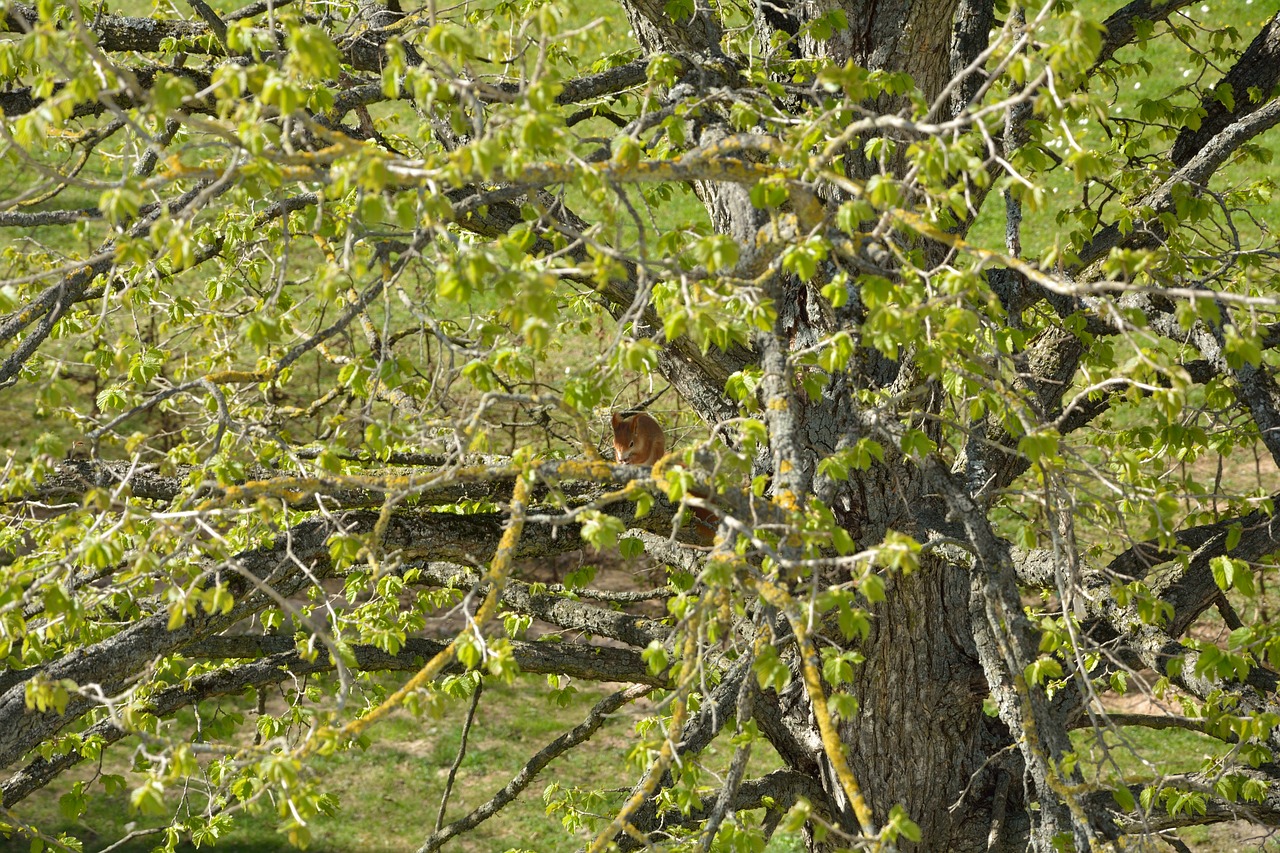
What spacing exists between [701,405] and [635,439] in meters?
0.49

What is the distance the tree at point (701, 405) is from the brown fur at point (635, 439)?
13.5 inches

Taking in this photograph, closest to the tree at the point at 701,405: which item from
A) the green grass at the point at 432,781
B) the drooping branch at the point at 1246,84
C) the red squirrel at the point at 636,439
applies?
the drooping branch at the point at 1246,84

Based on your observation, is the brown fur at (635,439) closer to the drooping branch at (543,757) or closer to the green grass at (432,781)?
the drooping branch at (543,757)

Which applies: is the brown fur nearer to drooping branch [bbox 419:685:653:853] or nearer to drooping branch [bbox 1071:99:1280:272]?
drooping branch [bbox 419:685:653:853]

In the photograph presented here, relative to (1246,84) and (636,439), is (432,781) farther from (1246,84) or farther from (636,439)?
(1246,84)

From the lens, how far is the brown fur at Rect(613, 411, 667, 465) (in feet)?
16.2

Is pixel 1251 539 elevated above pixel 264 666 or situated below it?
above

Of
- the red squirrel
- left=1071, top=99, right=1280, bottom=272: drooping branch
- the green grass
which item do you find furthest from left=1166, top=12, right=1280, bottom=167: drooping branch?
the green grass

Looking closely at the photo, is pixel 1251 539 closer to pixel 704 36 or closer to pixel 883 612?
pixel 883 612

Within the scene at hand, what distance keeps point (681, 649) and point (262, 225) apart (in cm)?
247

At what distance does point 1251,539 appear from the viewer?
161 inches

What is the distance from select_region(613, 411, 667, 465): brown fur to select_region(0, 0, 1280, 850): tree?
343 millimetres

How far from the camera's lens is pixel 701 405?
4.57 meters

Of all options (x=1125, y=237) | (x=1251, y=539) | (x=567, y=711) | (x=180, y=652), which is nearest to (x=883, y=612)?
(x=1251, y=539)
